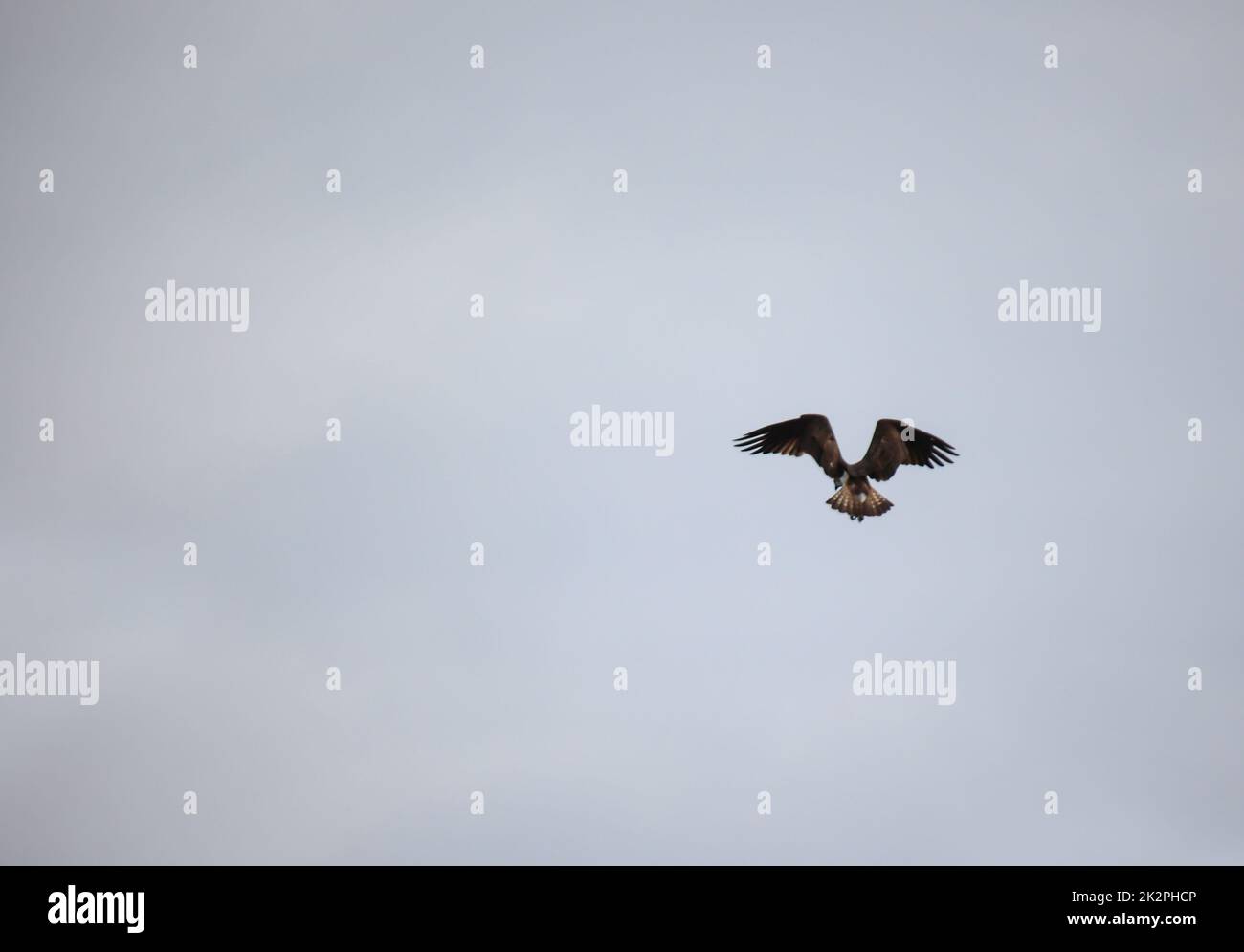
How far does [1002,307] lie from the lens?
32.8m

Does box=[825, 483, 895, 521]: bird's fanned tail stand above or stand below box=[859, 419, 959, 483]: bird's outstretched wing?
below

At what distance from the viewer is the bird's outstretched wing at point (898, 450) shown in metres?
26.4

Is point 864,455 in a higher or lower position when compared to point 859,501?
higher

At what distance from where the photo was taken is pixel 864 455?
2661cm

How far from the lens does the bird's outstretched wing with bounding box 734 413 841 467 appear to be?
26.7 metres

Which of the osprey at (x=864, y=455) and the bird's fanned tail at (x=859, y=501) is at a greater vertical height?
the osprey at (x=864, y=455)

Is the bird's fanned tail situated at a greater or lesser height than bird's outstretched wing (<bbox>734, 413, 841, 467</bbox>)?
lesser

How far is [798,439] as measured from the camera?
26.8 metres

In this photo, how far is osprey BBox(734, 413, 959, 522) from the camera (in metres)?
26.2

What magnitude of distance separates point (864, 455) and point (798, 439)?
1178 mm

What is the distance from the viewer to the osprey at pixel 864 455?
26.2 meters
